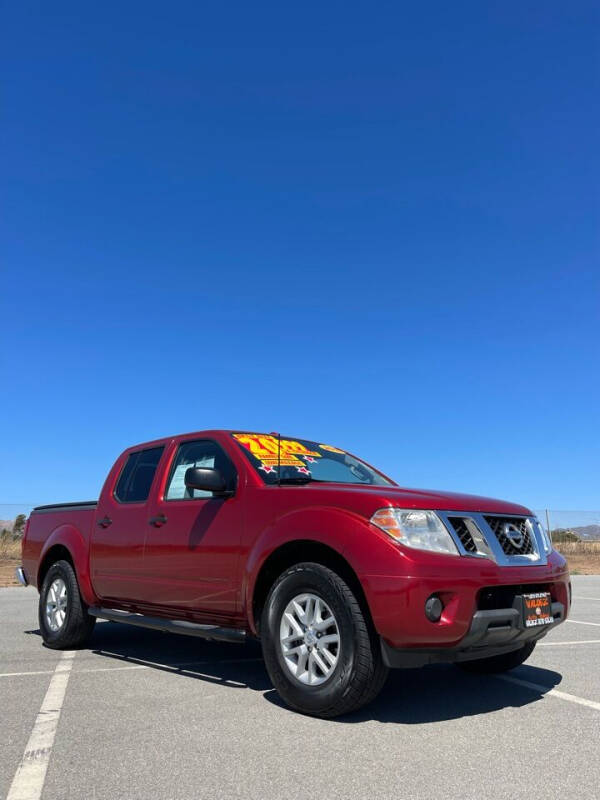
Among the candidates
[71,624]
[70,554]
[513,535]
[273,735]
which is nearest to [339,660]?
[273,735]

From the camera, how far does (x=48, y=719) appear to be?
385 centimetres

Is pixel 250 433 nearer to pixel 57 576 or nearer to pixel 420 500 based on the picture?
pixel 420 500

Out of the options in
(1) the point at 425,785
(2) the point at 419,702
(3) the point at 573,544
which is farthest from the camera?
(3) the point at 573,544

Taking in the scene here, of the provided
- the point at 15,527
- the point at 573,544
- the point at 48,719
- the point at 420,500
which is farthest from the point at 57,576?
the point at 573,544

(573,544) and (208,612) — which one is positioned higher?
(208,612)

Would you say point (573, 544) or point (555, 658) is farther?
point (573, 544)

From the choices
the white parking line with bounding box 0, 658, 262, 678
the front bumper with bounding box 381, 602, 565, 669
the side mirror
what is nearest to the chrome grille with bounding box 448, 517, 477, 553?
the front bumper with bounding box 381, 602, 565, 669

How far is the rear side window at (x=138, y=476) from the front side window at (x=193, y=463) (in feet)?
1.09

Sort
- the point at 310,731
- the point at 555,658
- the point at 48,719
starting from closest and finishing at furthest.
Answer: the point at 310,731 < the point at 48,719 < the point at 555,658

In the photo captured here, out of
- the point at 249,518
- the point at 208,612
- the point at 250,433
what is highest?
the point at 250,433

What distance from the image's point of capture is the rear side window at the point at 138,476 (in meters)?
5.91

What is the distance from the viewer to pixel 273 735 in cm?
352

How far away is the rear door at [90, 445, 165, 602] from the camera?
18.3 ft

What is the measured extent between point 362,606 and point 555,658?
3.09 meters
